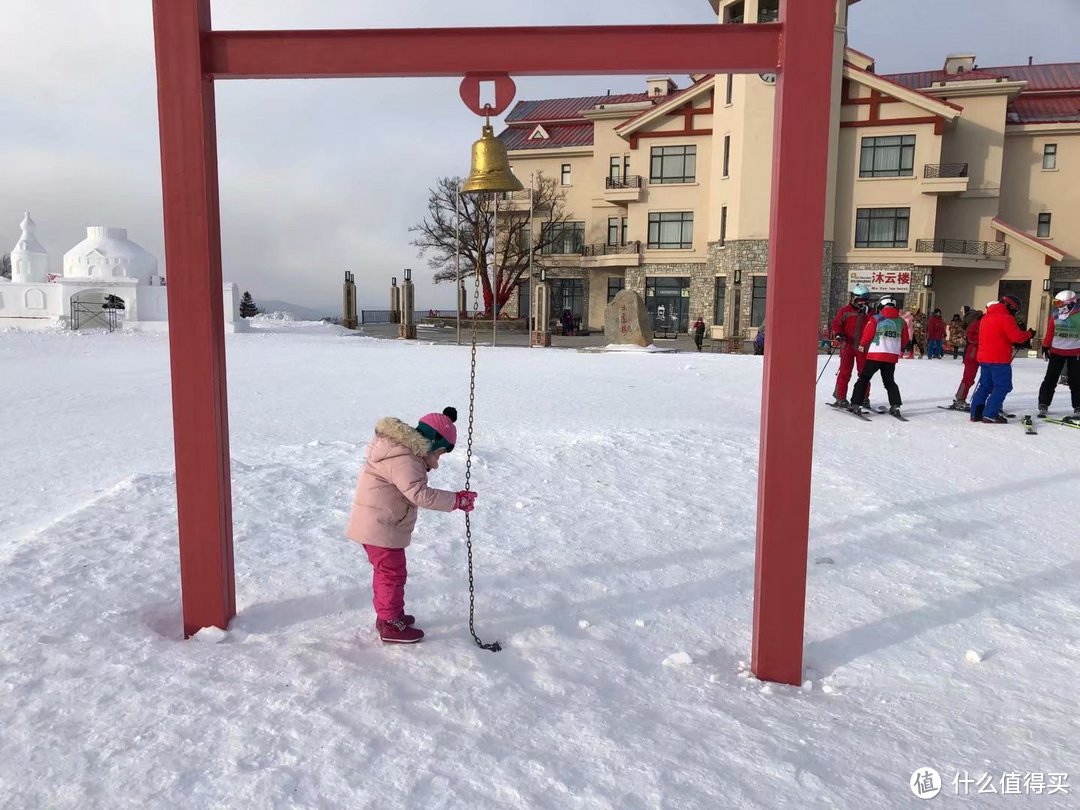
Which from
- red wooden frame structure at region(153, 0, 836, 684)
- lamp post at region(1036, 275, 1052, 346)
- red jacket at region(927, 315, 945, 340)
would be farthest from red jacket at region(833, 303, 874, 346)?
lamp post at region(1036, 275, 1052, 346)

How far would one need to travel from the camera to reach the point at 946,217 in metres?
31.9

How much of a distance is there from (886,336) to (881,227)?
24693 mm

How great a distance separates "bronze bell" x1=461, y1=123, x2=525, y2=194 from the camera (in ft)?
10.8

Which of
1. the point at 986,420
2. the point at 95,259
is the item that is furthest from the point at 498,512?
the point at 95,259

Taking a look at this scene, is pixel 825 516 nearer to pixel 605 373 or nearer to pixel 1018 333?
pixel 1018 333

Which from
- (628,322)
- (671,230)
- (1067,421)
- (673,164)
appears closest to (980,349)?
(1067,421)

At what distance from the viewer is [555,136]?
39.7m

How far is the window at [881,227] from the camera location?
3066 centimetres

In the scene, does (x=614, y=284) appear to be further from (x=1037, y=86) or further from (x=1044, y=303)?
(x=1037, y=86)

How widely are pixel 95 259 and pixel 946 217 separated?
3662 cm

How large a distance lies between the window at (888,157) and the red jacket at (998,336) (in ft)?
81.2

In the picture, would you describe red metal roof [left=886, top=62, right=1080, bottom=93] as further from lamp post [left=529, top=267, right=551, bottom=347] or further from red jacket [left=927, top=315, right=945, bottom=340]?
lamp post [left=529, top=267, right=551, bottom=347]

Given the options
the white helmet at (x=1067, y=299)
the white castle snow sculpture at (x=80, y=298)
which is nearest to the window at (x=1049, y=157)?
the white helmet at (x=1067, y=299)

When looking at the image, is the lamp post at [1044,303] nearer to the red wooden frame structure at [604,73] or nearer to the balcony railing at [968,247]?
the balcony railing at [968,247]
